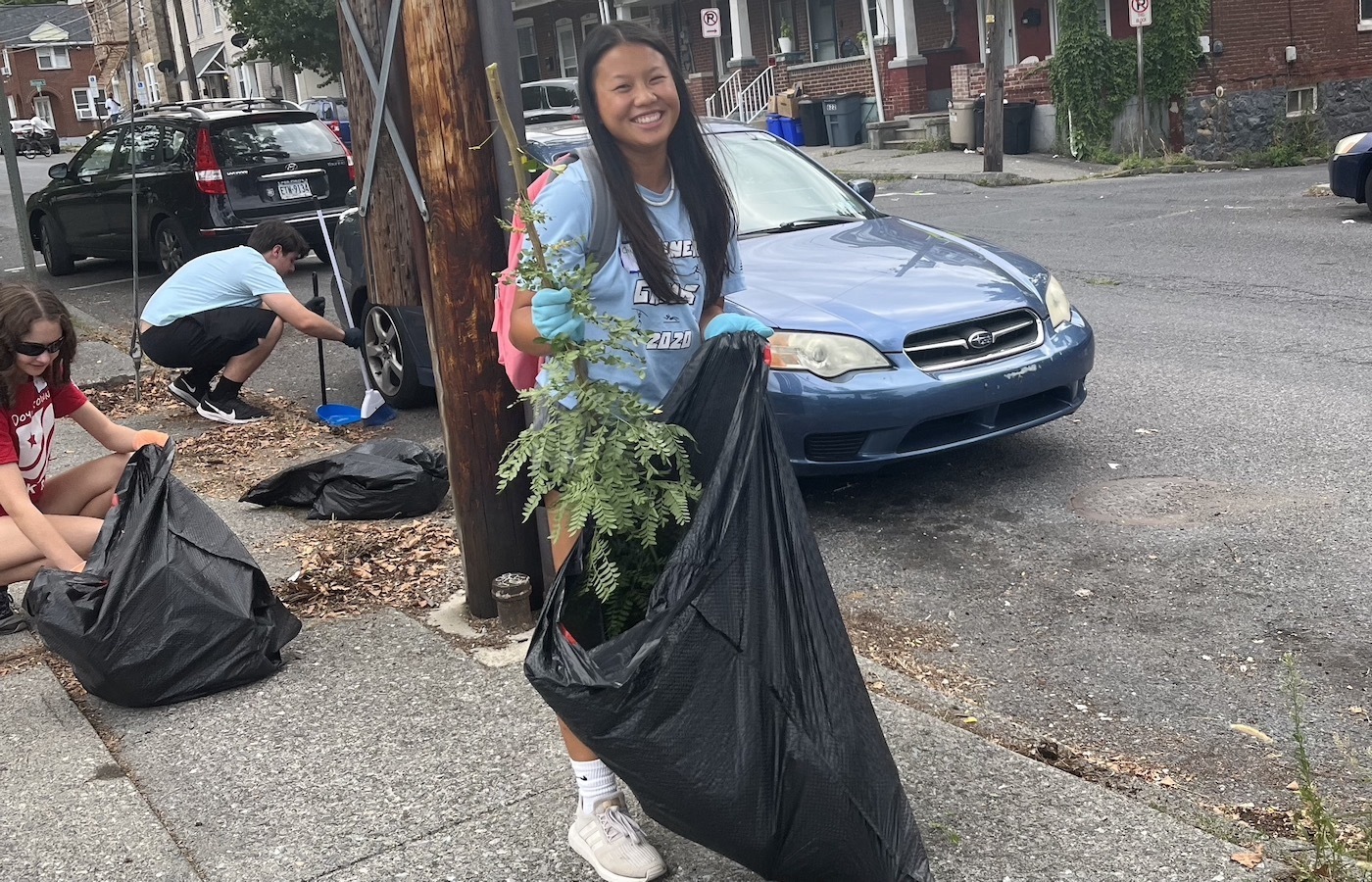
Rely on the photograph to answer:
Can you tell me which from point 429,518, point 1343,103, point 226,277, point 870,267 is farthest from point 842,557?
point 1343,103

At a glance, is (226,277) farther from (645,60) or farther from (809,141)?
(809,141)

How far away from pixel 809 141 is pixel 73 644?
2580cm

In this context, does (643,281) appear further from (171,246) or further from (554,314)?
(171,246)

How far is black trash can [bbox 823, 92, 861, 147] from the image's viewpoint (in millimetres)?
27062

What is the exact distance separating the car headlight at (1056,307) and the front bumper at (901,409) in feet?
0.76

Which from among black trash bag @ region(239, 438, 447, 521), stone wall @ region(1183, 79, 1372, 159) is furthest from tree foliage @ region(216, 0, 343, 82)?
black trash bag @ region(239, 438, 447, 521)

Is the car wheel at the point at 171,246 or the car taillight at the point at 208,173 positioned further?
the car wheel at the point at 171,246

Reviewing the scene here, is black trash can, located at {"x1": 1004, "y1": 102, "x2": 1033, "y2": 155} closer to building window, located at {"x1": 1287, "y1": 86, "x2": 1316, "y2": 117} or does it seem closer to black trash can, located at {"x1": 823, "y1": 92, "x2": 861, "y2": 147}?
building window, located at {"x1": 1287, "y1": 86, "x2": 1316, "y2": 117}

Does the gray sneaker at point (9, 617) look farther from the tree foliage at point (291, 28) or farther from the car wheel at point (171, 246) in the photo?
the tree foliage at point (291, 28)

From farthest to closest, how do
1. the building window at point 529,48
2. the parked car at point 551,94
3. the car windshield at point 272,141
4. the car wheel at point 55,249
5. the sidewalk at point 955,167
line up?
1. the building window at point 529,48
2. the parked car at point 551,94
3. the sidewalk at point 955,167
4. the car wheel at point 55,249
5. the car windshield at point 272,141

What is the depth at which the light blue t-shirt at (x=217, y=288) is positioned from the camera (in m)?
7.70

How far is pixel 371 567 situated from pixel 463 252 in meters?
1.50

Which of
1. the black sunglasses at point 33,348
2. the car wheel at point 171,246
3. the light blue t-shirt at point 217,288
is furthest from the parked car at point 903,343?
the car wheel at point 171,246

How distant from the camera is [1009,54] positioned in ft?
82.4
